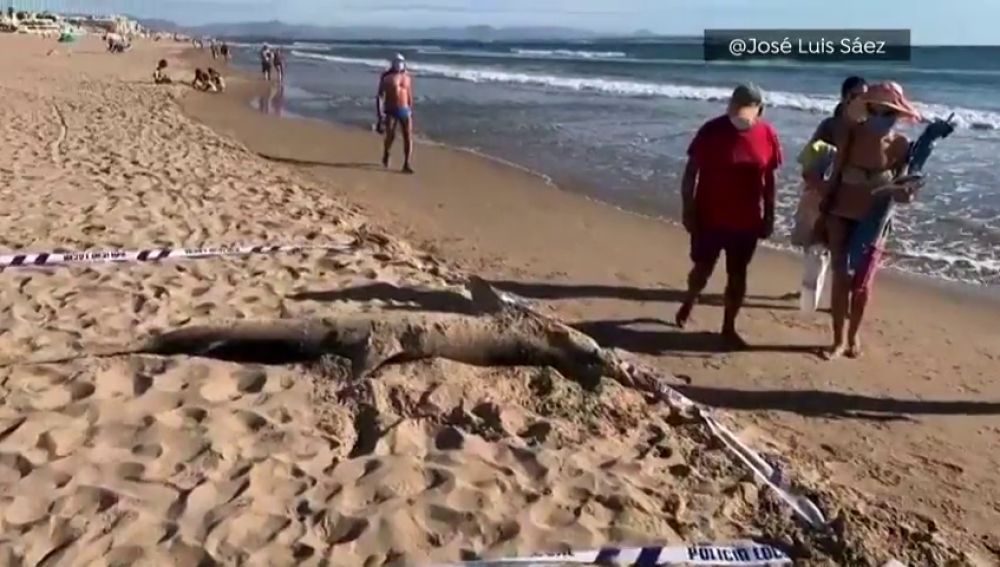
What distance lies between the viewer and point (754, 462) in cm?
433

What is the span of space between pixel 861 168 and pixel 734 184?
0.72m

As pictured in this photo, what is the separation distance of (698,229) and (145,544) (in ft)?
13.0

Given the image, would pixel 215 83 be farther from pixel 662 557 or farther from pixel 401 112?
pixel 662 557

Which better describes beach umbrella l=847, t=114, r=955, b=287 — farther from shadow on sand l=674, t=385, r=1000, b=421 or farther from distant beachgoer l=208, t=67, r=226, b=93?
distant beachgoer l=208, t=67, r=226, b=93

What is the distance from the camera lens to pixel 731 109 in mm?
6008

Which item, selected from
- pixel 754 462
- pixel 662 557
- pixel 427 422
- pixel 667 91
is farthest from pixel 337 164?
pixel 667 91

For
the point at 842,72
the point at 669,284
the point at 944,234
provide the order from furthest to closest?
the point at 842,72 → the point at 944,234 → the point at 669,284

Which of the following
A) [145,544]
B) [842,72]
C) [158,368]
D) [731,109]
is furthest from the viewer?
[842,72]

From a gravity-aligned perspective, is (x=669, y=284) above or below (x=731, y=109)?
below

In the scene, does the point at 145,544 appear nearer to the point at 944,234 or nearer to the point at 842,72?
the point at 944,234

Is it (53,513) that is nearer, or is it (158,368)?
(53,513)

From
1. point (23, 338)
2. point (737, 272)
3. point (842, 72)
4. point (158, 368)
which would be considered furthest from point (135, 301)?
point (842, 72)

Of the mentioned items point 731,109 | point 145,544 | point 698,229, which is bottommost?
point 145,544

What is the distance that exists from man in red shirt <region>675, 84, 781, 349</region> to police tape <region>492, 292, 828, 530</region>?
1402mm
